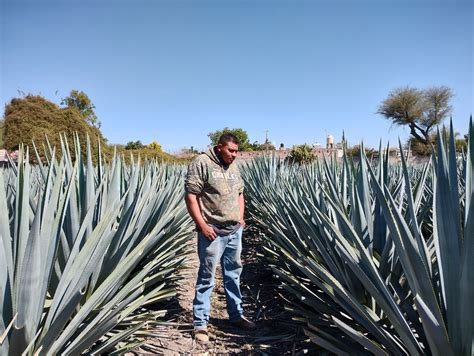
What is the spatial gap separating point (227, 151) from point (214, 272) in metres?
0.83

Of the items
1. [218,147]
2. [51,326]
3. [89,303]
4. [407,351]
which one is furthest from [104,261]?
[407,351]

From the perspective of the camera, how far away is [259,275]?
378 cm

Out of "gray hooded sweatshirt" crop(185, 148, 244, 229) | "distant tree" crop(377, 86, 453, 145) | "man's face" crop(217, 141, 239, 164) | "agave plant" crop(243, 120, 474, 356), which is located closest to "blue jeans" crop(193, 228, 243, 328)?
"gray hooded sweatshirt" crop(185, 148, 244, 229)

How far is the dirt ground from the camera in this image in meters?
2.25

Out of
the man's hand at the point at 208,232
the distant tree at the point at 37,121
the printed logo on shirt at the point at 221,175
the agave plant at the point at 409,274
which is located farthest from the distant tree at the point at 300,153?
the agave plant at the point at 409,274

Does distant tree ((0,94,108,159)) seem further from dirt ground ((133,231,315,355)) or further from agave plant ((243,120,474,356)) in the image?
agave plant ((243,120,474,356))

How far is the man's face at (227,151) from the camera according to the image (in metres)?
2.60

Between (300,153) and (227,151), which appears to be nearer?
(227,151)

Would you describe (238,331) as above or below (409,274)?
below

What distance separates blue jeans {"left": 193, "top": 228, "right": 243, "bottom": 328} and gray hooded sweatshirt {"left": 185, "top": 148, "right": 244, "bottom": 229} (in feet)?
0.39

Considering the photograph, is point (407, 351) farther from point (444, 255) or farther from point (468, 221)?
point (468, 221)

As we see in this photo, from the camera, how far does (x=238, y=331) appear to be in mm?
2594

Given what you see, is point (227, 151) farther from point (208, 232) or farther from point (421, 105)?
point (421, 105)

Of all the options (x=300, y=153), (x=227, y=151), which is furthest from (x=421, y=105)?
(x=227, y=151)
